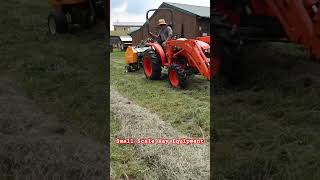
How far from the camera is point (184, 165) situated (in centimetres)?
450

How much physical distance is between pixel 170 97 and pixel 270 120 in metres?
1.26

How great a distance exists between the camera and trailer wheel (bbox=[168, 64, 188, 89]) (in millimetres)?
6137

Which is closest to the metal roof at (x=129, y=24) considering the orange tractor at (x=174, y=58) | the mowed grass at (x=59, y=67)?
the orange tractor at (x=174, y=58)

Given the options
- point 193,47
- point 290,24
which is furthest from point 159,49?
point 290,24

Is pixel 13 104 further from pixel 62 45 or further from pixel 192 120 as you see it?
pixel 62 45

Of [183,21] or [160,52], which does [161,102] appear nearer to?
[183,21]

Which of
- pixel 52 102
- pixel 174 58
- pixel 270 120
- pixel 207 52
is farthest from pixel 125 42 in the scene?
pixel 270 120

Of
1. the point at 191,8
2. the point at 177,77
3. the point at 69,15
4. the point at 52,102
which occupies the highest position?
the point at 69,15

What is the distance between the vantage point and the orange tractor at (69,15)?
1002 cm

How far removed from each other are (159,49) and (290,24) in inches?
74.3

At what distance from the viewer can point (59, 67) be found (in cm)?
771

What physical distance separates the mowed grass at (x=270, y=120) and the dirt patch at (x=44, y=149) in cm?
125

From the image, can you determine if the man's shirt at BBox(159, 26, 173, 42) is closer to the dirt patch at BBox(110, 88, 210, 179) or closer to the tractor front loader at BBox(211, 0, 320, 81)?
the tractor front loader at BBox(211, 0, 320, 81)

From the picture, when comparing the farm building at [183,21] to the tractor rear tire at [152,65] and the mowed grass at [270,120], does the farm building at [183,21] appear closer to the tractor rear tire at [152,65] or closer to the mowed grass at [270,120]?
the tractor rear tire at [152,65]
